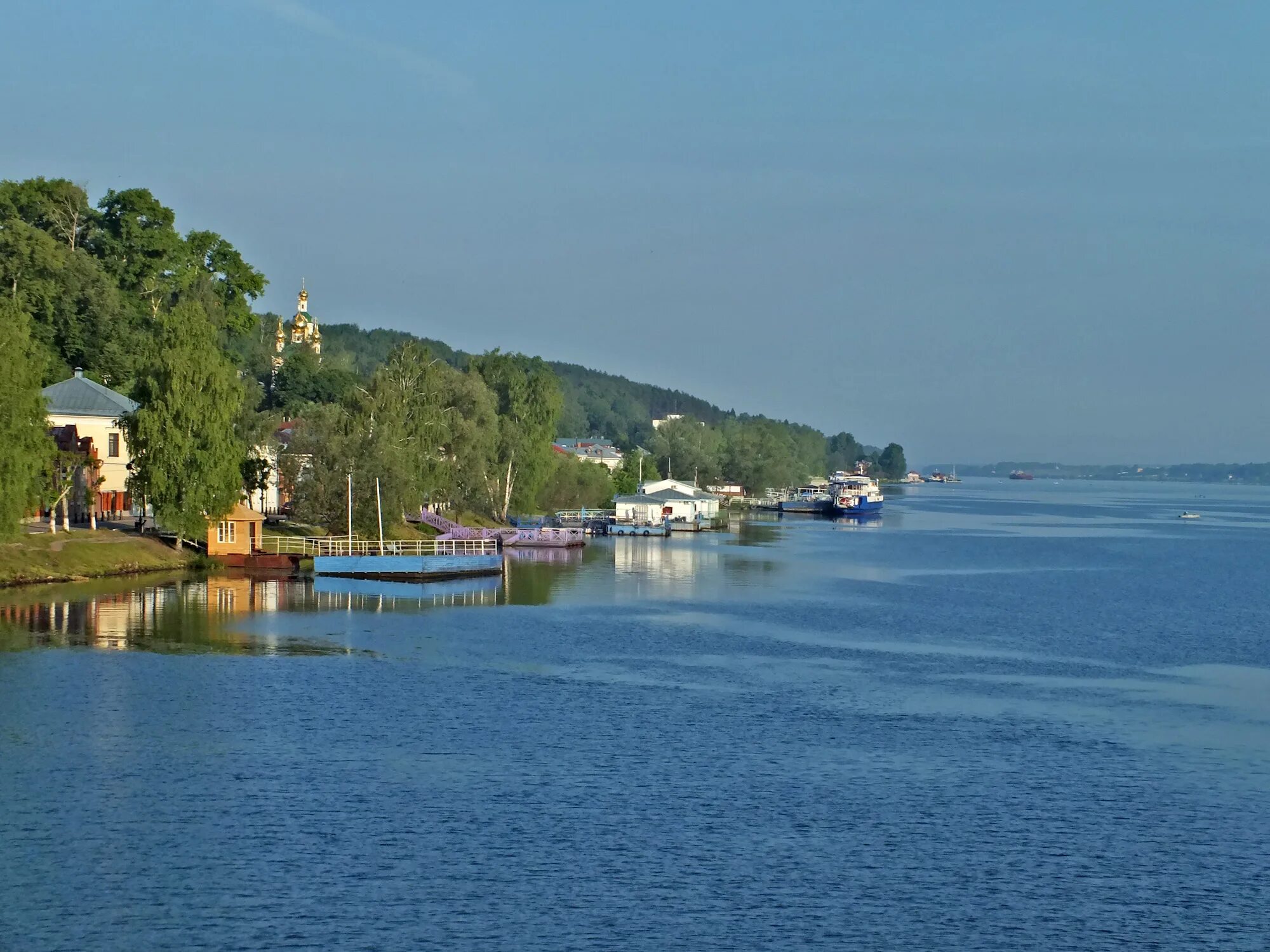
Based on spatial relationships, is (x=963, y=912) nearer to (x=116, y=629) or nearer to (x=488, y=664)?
(x=488, y=664)

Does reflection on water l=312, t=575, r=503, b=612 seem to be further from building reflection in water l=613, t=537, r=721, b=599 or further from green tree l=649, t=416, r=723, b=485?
green tree l=649, t=416, r=723, b=485

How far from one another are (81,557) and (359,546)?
12.6m

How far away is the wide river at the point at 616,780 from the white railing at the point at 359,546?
12.3 metres

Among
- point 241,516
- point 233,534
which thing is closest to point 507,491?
point 241,516

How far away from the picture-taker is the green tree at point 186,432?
63125 millimetres

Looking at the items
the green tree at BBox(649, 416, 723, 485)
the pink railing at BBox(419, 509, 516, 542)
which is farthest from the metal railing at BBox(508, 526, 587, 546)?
the green tree at BBox(649, 416, 723, 485)

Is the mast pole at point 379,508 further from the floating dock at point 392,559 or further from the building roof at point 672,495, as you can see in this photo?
the building roof at point 672,495

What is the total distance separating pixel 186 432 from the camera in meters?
63.6

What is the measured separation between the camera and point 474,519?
94500 mm

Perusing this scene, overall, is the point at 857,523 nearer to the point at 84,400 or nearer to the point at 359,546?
the point at 359,546

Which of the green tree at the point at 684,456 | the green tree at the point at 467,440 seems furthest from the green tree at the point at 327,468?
the green tree at the point at 684,456

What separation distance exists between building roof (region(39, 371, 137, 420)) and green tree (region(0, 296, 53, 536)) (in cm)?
1728

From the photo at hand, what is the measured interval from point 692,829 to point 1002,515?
152 meters

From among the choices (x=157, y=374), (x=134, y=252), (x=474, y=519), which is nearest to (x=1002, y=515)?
(x=474, y=519)
